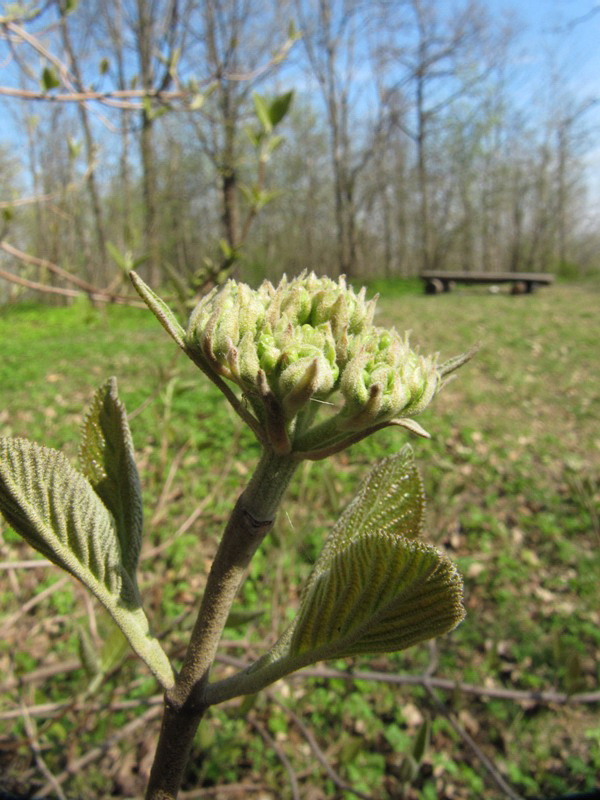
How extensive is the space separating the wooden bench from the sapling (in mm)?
15705

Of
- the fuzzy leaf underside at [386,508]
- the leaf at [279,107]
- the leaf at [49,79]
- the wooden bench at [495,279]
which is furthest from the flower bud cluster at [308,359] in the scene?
the wooden bench at [495,279]

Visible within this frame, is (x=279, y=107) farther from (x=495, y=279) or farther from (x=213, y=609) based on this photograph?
(x=495, y=279)

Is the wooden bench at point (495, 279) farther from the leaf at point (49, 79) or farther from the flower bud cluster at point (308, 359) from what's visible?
the flower bud cluster at point (308, 359)

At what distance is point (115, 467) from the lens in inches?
20.8

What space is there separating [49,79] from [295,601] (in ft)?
10.3

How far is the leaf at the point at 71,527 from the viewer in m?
0.43

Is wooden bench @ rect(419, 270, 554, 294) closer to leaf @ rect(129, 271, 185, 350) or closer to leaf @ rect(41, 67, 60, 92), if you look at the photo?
leaf @ rect(41, 67, 60, 92)

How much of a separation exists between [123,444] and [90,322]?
1713 millimetres

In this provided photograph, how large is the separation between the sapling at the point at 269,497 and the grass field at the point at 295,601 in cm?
16

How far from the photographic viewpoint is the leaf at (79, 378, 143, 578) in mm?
512

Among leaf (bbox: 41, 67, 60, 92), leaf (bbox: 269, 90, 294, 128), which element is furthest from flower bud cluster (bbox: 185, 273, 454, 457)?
leaf (bbox: 41, 67, 60, 92)

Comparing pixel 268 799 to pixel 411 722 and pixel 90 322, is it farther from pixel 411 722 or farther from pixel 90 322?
pixel 90 322

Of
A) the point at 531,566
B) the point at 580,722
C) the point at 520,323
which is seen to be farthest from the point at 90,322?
the point at 520,323

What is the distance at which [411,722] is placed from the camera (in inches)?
118
